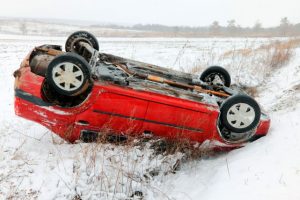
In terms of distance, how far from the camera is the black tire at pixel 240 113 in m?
4.26

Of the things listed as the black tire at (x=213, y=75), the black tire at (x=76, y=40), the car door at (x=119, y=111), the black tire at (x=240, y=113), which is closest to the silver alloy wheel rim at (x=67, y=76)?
the car door at (x=119, y=111)

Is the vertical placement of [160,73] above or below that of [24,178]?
above

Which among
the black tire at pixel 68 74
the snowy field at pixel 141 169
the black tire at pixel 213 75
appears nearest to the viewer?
the snowy field at pixel 141 169

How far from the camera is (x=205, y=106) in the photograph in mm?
4254

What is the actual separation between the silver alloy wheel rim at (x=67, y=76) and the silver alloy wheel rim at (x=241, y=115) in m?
1.92

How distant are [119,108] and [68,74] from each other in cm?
72

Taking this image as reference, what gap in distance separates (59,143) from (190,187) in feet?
5.74

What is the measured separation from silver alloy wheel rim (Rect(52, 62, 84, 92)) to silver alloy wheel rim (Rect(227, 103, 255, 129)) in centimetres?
192

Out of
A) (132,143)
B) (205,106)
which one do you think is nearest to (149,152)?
(132,143)

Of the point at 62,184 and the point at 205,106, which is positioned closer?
the point at 62,184

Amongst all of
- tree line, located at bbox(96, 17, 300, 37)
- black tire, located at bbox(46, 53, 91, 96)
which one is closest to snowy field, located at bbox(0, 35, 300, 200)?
black tire, located at bbox(46, 53, 91, 96)

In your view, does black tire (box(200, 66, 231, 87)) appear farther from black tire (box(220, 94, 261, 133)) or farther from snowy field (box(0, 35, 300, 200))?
black tire (box(220, 94, 261, 133))

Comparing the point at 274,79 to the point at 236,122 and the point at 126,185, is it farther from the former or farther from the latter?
the point at 126,185

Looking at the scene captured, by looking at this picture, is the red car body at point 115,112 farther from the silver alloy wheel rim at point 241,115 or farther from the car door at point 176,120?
the silver alloy wheel rim at point 241,115
